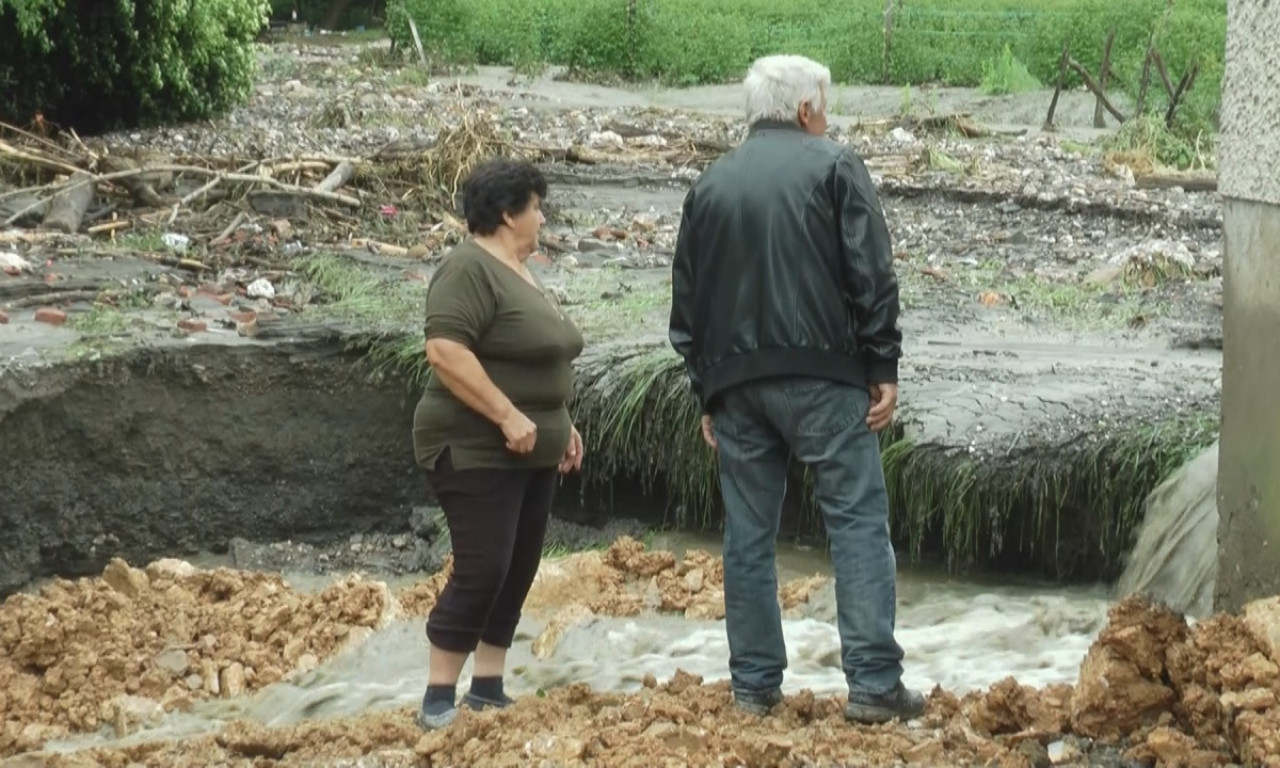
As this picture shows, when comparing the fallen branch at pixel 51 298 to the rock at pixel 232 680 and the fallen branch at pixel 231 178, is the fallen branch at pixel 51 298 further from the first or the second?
the rock at pixel 232 680

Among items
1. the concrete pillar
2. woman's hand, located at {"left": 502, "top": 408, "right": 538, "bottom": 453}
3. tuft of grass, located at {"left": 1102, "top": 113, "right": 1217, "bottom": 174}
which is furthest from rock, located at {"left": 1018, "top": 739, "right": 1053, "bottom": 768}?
tuft of grass, located at {"left": 1102, "top": 113, "right": 1217, "bottom": 174}

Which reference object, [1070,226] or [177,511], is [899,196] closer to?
[1070,226]

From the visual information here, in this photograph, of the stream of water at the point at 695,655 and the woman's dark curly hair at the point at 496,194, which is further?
the stream of water at the point at 695,655

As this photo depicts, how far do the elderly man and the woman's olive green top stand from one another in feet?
1.65

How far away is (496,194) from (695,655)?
2.32m

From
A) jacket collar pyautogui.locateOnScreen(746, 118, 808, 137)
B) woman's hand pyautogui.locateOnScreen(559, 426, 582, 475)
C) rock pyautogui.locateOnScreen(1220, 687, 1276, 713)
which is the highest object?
jacket collar pyautogui.locateOnScreen(746, 118, 808, 137)

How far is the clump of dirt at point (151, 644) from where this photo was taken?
6723 millimetres

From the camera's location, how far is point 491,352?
4.84 metres

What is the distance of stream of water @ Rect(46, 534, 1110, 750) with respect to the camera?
602 centimetres

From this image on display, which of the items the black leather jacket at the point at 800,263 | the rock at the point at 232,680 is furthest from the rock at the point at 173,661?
the black leather jacket at the point at 800,263

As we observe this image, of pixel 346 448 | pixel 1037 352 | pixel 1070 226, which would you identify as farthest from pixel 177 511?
pixel 1070 226

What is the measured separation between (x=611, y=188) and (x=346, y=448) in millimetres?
5865

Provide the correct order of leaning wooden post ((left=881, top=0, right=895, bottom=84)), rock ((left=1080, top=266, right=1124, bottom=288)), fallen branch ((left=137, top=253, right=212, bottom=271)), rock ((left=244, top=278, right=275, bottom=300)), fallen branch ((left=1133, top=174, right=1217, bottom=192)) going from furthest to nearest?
leaning wooden post ((left=881, top=0, right=895, bottom=84)) → fallen branch ((left=1133, top=174, right=1217, bottom=192)) → fallen branch ((left=137, top=253, right=212, bottom=271)) → rock ((left=1080, top=266, right=1124, bottom=288)) → rock ((left=244, top=278, right=275, bottom=300))

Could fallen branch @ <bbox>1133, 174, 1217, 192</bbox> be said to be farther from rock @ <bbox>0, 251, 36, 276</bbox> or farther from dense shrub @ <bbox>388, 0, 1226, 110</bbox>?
rock @ <bbox>0, 251, 36, 276</bbox>
